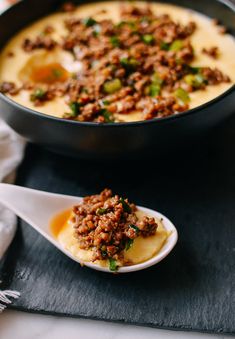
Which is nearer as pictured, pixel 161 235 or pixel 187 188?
pixel 161 235

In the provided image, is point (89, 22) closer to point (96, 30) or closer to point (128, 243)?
point (96, 30)

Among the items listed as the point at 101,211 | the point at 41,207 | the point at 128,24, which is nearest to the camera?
the point at 101,211

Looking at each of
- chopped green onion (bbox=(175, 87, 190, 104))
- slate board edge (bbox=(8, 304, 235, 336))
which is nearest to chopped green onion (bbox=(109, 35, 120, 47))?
chopped green onion (bbox=(175, 87, 190, 104))

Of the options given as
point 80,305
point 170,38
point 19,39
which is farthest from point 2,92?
point 80,305

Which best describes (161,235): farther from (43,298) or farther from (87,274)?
(43,298)

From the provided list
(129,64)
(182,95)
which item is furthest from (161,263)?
(129,64)
